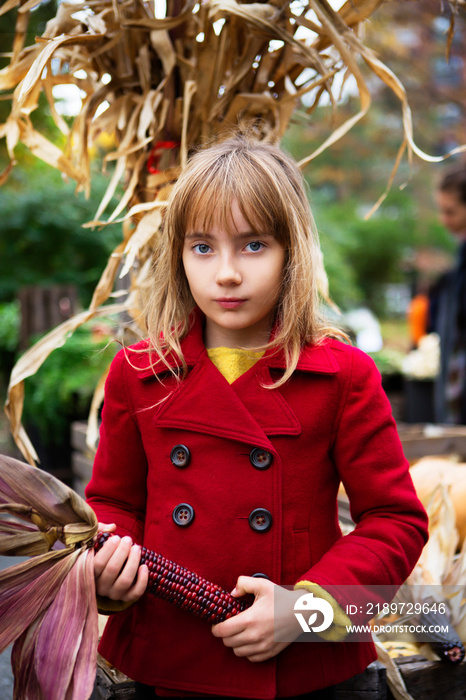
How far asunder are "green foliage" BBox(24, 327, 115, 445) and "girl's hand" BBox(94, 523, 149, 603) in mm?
3271

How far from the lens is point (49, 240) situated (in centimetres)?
970

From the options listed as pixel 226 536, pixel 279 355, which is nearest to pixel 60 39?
pixel 279 355

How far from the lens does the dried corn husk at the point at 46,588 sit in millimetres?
1183

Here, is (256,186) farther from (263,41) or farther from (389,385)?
(389,385)

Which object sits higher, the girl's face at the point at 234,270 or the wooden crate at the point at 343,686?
the girl's face at the point at 234,270

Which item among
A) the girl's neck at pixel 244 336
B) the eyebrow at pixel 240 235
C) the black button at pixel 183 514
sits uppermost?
the eyebrow at pixel 240 235

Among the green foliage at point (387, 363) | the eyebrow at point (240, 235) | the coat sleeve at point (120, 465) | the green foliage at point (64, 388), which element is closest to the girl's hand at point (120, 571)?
the coat sleeve at point (120, 465)

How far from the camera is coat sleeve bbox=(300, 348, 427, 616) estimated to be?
1.33 m

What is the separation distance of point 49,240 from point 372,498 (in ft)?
29.4

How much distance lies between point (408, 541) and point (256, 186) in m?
0.76

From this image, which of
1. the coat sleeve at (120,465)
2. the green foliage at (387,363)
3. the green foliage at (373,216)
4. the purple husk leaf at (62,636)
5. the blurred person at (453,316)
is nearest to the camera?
the purple husk leaf at (62,636)

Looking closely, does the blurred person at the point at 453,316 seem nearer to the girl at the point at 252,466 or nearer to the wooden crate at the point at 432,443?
the wooden crate at the point at 432,443

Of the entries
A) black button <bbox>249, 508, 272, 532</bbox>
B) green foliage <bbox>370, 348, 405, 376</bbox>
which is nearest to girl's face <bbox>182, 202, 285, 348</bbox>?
black button <bbox>249, 508, 272, 532</bbox>

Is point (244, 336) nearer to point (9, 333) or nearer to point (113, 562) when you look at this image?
point (113, 562)
